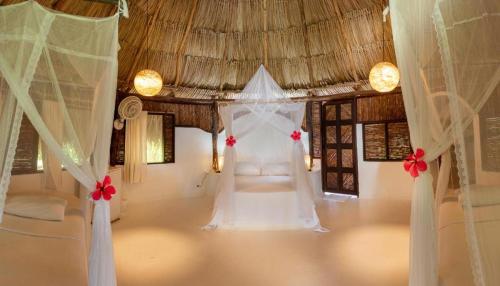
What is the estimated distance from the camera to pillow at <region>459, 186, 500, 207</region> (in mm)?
1526

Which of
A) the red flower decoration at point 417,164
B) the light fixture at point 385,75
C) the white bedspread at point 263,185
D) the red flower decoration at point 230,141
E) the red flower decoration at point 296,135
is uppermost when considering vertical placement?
the light fixture at point 385,75

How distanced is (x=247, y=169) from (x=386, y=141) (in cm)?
316

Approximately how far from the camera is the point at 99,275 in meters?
2.02

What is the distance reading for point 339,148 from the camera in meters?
6.85

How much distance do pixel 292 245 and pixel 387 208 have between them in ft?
9.31

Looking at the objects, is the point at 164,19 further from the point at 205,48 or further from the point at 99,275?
the point at 99,275

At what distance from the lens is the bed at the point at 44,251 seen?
1738 mm

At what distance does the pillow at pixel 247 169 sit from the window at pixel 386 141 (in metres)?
2.54

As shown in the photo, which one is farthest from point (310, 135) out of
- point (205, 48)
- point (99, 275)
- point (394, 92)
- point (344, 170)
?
point (99, 275)

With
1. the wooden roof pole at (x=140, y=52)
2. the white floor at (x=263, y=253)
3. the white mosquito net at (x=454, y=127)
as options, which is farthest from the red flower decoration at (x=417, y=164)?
the wooden roof pole at (x=140, y=52)

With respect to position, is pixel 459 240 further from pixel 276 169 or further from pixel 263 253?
pixel 276 169

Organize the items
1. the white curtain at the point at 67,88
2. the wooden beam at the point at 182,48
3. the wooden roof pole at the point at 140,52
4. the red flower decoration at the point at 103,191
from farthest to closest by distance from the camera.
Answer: the wooden beam at the point at 182,48 < the wooden roof pole at the point at 140,52 < the red flower decoration at the point at 103,191 < the white curtain at the point at 67,88

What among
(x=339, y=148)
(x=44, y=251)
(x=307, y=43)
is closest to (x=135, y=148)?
(x=44, y=251)

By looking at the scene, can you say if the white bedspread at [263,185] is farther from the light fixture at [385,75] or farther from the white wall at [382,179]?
the white wall at [382,179]
